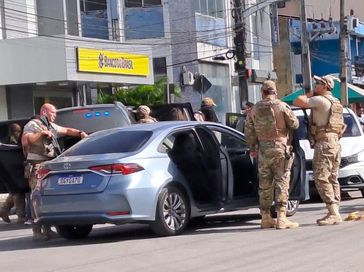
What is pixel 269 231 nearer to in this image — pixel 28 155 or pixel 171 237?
pixel 171 237

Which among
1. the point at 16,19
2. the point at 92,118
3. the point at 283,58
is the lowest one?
the point at 92,118

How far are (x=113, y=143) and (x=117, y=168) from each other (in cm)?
68

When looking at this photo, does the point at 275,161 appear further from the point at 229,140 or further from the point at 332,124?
the point at 229,140

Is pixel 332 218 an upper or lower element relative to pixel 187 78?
lower

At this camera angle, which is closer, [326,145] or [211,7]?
[326,145]

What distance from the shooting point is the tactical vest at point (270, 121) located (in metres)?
10.9

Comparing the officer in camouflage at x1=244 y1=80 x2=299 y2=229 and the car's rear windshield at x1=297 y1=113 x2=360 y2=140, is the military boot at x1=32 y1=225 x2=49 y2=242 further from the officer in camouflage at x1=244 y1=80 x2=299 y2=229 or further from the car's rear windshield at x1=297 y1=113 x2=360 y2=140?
the car's rear windshield at x1=297 y1=113 x2=360 y2=140

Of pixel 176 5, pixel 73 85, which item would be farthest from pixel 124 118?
pixel 176 5

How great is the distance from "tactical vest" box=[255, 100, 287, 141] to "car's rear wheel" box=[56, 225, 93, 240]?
265 centimetres

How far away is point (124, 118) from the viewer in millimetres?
14242

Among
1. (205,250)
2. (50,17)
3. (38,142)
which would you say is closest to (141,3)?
(50,17)

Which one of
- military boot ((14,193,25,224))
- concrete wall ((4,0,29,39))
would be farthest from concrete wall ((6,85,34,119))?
military boot ((14,193,25,224))

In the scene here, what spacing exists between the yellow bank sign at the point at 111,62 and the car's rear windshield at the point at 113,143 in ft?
58.7

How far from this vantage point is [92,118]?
1415 centimetres
